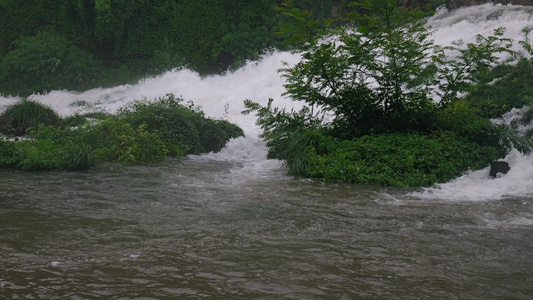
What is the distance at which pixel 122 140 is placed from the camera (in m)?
11.5

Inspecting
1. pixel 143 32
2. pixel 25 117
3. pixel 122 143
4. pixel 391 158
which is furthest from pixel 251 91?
pixel 391 158

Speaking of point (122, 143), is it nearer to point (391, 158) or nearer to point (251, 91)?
point (391, 158)

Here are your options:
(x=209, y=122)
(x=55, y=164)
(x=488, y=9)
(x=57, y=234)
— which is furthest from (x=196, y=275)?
(x=488, y=9)

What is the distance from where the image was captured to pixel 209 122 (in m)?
14.0

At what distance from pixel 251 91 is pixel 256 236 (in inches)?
573

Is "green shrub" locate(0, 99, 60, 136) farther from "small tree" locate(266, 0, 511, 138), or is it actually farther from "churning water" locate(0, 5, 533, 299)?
"small tree" locate(266, 0, 511, 138)

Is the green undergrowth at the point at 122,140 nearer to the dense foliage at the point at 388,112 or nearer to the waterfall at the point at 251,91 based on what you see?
the waterfall at the point at 251,91

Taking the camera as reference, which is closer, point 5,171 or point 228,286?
point 228,286

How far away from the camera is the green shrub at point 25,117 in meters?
14.2

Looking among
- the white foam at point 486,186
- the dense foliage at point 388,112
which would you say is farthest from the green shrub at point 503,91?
the white foam at point 486,186

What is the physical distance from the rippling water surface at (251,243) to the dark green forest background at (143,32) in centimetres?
1656

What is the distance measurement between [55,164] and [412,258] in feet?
22.6

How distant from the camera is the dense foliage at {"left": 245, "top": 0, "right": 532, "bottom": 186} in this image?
385 inches

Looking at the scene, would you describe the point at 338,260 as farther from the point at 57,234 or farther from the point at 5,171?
the point at 5,171
